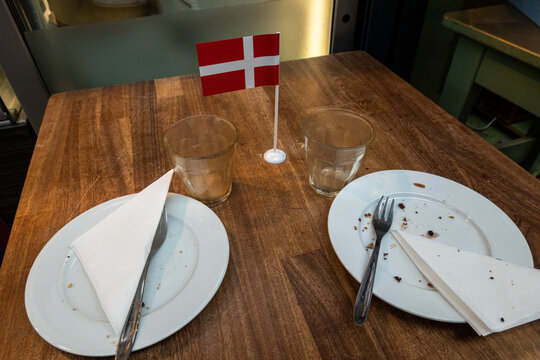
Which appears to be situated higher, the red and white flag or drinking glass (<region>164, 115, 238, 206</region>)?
the red and white flag

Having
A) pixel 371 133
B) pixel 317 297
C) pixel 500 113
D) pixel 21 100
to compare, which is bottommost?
pixel 500 113

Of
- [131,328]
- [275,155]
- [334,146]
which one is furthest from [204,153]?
[131,328]

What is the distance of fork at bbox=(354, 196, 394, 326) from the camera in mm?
489

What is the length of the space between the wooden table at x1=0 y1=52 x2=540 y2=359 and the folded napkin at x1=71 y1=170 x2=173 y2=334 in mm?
83

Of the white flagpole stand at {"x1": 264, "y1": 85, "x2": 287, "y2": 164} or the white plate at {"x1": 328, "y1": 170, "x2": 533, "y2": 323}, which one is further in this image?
the white flagpole stand at {"x1": 264, "y1": 85, "x2": 287, "y2": 164}

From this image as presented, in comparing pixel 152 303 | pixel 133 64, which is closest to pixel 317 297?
pixel 152 303

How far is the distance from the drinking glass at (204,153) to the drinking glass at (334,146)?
0.53 ft

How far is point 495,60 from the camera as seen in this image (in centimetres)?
134


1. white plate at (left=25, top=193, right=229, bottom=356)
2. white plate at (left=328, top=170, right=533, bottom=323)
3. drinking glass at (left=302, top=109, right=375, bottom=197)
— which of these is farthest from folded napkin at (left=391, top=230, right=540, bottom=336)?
white plate at (left=25, top=193, right=229, bottom=356)

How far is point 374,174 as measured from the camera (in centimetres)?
71

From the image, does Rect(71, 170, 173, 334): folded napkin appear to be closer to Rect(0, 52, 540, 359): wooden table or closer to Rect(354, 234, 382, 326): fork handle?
Rect(0, 52, 540, 359): wooden table

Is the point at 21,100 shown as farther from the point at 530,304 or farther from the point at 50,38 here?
the point at 530,304

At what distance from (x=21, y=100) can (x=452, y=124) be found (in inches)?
69.2

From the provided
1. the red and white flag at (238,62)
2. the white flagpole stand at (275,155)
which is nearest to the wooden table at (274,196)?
the white flagpole stand at (275,155)
